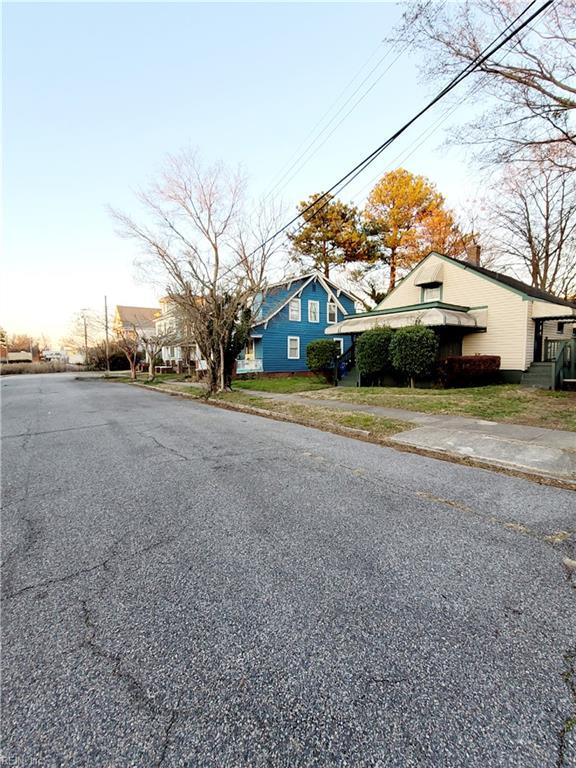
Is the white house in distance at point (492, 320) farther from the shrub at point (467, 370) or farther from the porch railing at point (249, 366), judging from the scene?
the porch railing at point (249, 366)

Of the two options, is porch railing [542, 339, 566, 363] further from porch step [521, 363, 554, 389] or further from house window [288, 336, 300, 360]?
house window [288, 336, 300, 360]

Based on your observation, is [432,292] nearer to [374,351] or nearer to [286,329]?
[374,351]

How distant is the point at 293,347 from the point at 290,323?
160cm

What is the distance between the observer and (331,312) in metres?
25.2

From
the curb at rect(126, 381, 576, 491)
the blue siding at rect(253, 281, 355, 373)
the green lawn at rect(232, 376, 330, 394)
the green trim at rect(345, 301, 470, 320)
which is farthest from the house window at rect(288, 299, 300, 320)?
the curb at rect(126, 381, 576, 491)

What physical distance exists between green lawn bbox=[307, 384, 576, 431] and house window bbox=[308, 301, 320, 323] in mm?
12129

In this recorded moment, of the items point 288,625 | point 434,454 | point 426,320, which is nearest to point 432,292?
point 426,320

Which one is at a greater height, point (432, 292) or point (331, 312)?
point (331, 312)

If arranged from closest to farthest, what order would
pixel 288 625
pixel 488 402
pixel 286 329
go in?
pixel 288 625 → pixel 488 402 → pixel 286 329

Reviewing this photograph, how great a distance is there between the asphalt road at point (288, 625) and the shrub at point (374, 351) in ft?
33.5

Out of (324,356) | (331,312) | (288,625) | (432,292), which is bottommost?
(288,625)

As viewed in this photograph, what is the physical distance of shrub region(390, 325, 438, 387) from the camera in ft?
41.2

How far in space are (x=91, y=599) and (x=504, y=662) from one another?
2321 mm

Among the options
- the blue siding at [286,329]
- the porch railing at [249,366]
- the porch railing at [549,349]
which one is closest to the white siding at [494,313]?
the porch railing at [549,349]
